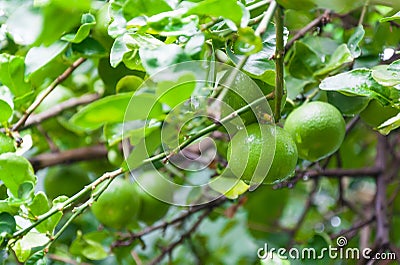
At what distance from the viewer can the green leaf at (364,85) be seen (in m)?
0.62

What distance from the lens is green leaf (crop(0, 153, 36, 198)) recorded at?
0.67 metres

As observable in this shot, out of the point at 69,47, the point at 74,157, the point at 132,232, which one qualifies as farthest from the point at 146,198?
the point at 69,47

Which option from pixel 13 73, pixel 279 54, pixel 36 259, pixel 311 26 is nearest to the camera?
pixel 279 54

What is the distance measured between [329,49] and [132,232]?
1.58 ft

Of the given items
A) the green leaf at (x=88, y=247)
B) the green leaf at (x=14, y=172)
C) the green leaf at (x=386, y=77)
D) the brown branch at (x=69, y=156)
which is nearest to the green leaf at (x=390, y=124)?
the green leaf at (x=386, y=77)

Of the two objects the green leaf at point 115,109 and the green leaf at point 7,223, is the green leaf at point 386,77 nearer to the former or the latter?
the green leaf at point 115,109

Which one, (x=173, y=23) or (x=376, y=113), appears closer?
(x=173, y=23)

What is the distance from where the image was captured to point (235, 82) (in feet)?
1.98

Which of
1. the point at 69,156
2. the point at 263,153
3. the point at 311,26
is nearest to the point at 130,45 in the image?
the point at 263,153

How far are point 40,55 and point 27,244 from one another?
0.77 feet

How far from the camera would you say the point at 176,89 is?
0.47 meters

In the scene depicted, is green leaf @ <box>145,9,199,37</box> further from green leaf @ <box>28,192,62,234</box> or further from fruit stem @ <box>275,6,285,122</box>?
green leaf @ <box>28,192,62,234</box>

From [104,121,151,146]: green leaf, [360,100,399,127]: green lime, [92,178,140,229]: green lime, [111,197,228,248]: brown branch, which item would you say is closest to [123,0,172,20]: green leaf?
Result: [104,121,151,146]: green leaf

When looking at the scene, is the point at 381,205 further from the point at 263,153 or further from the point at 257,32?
the point at 257,32
